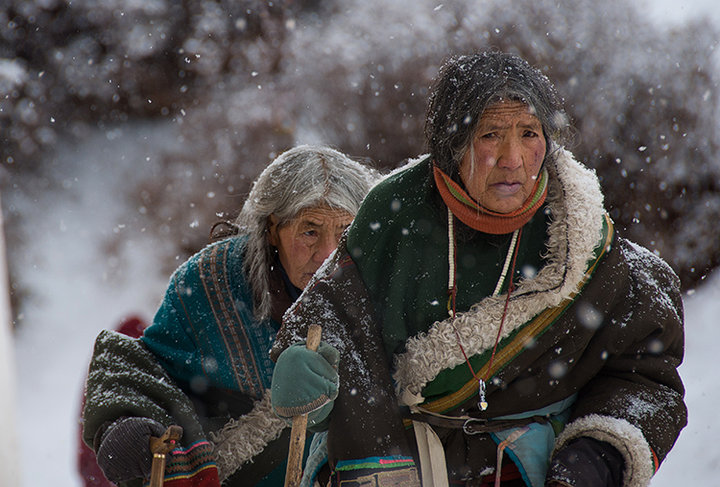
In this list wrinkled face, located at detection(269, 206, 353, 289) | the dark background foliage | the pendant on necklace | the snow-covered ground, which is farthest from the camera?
the snow-covered ground

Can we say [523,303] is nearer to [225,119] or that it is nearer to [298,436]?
[298,436]

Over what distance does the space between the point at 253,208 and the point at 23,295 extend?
16.1 feet

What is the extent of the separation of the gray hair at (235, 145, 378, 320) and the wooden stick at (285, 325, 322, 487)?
0.90 m

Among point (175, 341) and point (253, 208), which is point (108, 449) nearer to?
point (175, 341)

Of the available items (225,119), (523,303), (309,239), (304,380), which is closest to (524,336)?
(523,303)

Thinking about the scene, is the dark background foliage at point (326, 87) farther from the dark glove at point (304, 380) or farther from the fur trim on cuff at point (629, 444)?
the dark glove at point (304, 380)

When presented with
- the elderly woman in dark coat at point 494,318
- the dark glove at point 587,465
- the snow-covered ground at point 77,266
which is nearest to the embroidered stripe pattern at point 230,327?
the elderly woman in dark coat at point 494,318

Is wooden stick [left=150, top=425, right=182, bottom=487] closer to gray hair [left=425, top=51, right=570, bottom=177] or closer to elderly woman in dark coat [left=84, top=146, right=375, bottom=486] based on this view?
elderly woman in dark coat [left=84, top=146, right=375, bottom=486]

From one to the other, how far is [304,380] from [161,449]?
30.1 inches

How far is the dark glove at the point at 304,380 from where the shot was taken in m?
1.71

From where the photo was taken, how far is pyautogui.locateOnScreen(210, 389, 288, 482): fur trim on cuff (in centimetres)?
262

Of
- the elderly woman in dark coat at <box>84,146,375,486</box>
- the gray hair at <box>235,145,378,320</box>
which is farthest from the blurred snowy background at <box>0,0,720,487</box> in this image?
the elderly woman in dark coat at <box>84,146,375,486</box>

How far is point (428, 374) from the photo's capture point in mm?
1866

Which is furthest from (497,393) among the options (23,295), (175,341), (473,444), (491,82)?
(23,295)
